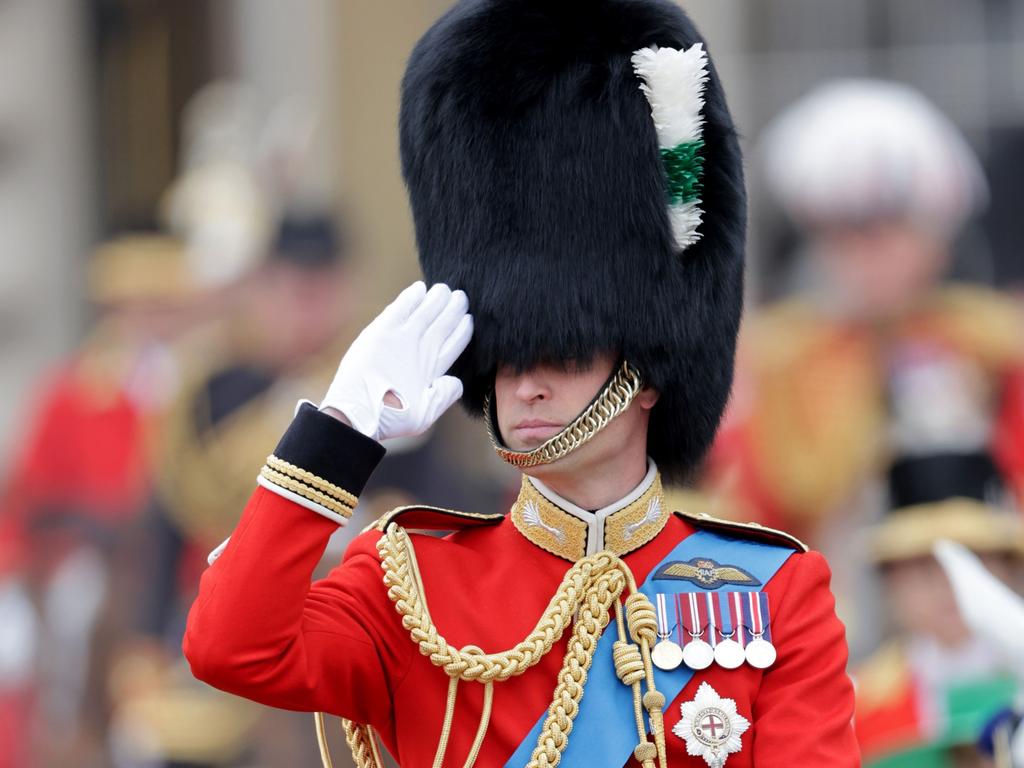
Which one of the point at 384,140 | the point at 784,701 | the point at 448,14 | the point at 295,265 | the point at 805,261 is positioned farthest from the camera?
the point at 384,140

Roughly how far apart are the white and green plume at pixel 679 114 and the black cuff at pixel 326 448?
0.58 metres

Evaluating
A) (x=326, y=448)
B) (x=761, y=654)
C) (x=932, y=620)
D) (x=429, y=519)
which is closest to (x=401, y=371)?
(x=326, y=448)

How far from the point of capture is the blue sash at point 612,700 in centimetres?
293

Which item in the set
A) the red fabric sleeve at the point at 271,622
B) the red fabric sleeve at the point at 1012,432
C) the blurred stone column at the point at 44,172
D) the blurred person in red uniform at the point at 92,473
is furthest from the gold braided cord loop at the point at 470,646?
the blurred stone column at the point at 44,172

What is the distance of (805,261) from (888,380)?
4.52 ft

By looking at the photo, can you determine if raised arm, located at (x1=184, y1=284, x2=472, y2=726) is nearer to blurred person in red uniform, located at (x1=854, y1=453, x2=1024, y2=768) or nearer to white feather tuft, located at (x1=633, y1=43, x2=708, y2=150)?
white feather tuft, located at (x1=633, y1=43, x2=708, y2=150)

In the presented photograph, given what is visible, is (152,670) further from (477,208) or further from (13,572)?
(477,208)

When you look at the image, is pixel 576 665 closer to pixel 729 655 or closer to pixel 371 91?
pixel 729 655

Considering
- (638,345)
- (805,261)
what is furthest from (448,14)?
(805,261)

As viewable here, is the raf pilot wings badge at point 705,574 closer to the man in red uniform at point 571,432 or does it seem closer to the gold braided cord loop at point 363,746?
the man in red uniform at point 571,432

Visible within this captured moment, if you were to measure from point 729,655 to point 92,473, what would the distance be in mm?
6504

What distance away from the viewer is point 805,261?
26.5ft

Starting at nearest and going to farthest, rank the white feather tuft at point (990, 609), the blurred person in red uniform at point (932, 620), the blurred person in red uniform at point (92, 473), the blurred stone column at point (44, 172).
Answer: the white feather tuft at point (990, 609) < the blurred person in red uniform at point (932, 620) < the blurred person in red uniform at point (92, 473) < the blurred stone column at point (44, 172)

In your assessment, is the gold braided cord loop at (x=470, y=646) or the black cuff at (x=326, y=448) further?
the gold braided cord loop at (x=470, y=646)
